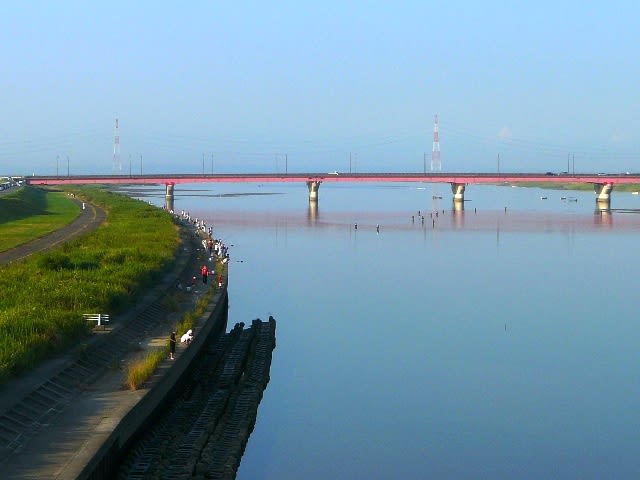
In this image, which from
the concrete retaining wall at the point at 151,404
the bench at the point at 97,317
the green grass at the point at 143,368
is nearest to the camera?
the concrete retaining wall at the point at 151,404

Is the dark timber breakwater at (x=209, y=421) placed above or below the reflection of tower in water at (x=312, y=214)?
above

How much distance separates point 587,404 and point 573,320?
14.0m

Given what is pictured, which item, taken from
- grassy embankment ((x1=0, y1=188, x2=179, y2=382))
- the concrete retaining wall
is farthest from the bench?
the concrete retaining wall

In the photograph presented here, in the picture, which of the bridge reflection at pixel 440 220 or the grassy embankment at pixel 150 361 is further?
the bridge reflection at pixel 440 220

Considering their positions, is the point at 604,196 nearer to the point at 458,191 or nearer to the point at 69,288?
the point at 458,191

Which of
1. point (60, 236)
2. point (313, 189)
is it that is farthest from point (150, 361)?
point (313, 189)

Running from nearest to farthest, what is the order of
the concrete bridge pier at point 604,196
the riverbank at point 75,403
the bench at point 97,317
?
the riverbank at point 75,403 → the bench at point 97,317 → the concrete bridge pier at point 604,196

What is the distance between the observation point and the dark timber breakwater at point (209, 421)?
1908cm

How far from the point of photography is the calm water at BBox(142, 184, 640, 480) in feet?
73.5

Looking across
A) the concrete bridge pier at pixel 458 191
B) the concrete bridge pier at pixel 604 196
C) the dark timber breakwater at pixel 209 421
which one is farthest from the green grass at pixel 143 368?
the concrete bridge pier at pixel 458 191

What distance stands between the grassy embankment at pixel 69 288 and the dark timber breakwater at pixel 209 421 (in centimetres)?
325

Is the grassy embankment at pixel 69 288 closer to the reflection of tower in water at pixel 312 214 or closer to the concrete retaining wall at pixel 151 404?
the concrete retaining wall at pixel 151 404

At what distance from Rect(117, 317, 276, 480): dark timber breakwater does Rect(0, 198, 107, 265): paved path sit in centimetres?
1821

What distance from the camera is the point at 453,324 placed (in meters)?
39.3
